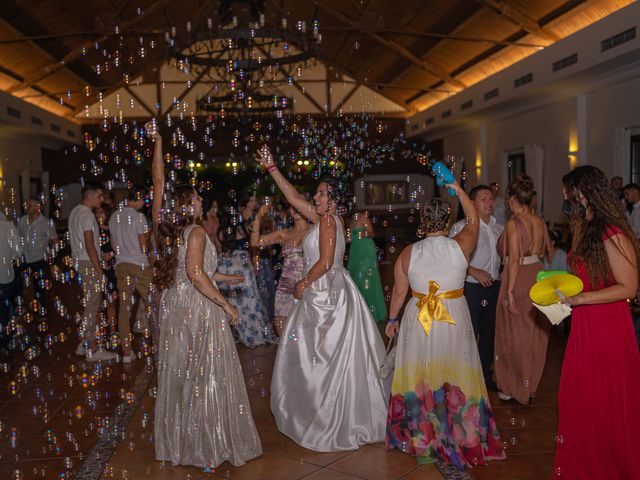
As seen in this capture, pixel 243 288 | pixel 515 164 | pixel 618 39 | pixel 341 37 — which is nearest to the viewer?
pixel 243 288

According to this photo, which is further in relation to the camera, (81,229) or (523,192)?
(81,229)

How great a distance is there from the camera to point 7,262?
558 cm

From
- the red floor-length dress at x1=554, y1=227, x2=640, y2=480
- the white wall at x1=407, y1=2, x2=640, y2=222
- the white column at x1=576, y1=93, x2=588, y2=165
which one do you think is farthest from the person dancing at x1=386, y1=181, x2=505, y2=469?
the white column at x1=576, y1=93, x2=588, y2=165

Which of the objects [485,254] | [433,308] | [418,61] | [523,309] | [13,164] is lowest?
[523,309]

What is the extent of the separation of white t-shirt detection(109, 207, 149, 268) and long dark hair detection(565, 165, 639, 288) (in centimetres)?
399

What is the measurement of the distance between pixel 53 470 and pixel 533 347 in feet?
10.1

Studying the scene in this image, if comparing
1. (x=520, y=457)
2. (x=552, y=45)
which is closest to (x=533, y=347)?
(x=520, y=457)

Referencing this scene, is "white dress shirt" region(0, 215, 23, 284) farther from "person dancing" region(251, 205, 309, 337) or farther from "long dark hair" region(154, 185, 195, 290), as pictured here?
"long dark hair" region(154, 185, 195, 290)

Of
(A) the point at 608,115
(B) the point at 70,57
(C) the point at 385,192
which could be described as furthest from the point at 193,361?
(C) the point at 385,192

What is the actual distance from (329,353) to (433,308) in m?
0.69

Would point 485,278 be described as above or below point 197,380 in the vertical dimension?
above

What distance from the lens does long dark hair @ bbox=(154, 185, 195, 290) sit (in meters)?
3.28

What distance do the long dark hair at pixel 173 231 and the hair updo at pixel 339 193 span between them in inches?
31.2

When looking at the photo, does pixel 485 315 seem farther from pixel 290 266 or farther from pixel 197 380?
pixel 197 380
